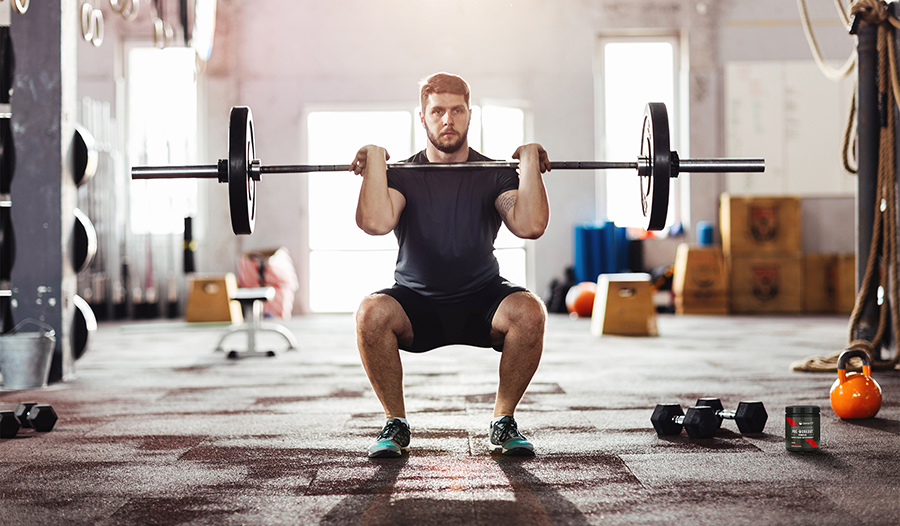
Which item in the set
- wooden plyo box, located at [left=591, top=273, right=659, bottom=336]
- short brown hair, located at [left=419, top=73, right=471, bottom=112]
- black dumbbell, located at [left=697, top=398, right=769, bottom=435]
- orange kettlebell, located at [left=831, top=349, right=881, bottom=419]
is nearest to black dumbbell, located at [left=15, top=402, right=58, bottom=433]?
short brown hair, located at [left=419, top=73, right=471, bottom=112]

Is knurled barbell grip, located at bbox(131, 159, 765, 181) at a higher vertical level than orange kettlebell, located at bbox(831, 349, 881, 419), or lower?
higher

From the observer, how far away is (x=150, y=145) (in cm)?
787

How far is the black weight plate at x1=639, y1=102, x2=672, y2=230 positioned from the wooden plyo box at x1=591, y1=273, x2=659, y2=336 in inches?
139

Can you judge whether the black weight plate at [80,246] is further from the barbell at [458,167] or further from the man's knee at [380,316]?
the man's knee at [380,316]

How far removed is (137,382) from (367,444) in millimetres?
1811

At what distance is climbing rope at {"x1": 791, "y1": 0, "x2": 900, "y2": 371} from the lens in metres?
3.60

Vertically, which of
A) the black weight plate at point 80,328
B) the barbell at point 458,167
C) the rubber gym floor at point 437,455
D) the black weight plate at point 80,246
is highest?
the barbell at point 458,167

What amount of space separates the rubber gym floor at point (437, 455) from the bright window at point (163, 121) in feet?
14.5

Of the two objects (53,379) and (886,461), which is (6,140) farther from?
(886,461)

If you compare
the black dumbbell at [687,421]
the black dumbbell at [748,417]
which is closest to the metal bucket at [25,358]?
the black dumbbell at [687,421]

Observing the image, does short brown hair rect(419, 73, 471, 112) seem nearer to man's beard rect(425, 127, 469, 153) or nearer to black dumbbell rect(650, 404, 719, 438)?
man's beard rect(425, 127, 469, 153)

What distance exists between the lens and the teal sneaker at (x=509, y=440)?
2074 mm

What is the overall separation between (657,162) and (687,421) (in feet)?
2.37

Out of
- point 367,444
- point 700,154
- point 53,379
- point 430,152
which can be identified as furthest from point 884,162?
point 700,154
